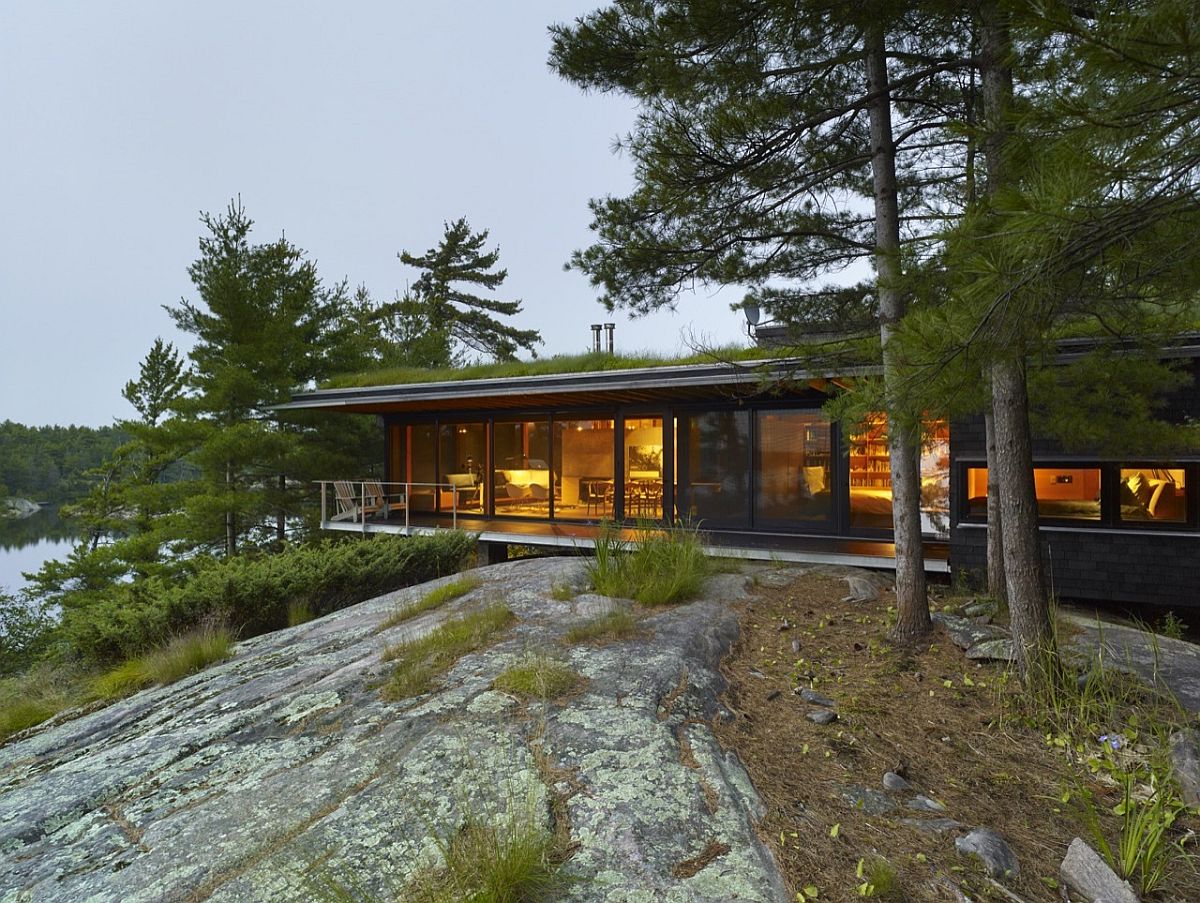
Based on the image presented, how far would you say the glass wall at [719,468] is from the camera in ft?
29.9

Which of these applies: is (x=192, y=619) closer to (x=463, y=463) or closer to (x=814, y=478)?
(x=463, y=463)

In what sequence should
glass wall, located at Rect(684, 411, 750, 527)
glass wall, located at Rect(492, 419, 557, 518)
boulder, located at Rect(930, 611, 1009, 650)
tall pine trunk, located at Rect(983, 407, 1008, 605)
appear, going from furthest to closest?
glass wall, located at Rect(492, 419, 557, 518) → glass wall, located at Rect(684, 411, 750, 527) → tall pine trunk, located at Rect(983, 407, 1008, 605) → boulder, located at Rect(930, 611, 1009, 650)

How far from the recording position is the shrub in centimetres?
500

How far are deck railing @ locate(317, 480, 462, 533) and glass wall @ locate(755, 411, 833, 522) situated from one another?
5.56 m

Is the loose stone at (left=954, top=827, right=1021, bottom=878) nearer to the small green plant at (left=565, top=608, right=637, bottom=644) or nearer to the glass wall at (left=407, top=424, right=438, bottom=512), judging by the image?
the small green plant at (left=565, top=608, right=637, bottom=644)

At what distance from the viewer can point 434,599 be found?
14.3ft

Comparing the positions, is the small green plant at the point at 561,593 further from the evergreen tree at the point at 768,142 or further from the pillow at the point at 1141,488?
the pillow at the point at 1141,488

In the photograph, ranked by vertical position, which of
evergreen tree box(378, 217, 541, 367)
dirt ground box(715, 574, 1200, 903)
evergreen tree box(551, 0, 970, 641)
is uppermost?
evergreen tree box(378, 217, 541, 367)

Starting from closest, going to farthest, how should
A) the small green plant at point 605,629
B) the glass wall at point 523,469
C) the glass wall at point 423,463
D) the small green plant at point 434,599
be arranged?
the small green plant at point 605,629 < the small green plant at point 434,599 < the glass wall at point 523,469 < the glass wall at point 423,463

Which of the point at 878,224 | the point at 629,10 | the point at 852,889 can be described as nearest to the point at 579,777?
the point at 852,889

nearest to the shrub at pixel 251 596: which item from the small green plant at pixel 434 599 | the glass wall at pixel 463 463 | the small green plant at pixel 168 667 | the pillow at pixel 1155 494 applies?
the small green plant at pixel 168 667

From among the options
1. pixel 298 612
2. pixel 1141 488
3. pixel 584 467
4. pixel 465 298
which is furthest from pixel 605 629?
pixel 465 298

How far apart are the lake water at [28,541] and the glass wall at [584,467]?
3381cm

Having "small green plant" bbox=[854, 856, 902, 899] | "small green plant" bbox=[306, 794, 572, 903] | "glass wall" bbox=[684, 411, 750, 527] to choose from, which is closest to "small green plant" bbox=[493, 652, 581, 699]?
"small green plant" bbox=[306, 794, 572, 903]
